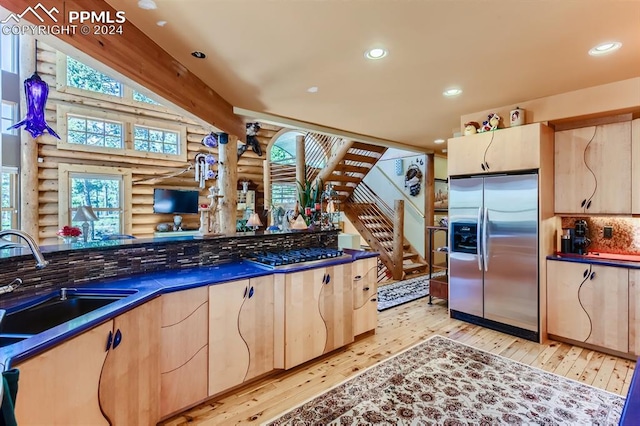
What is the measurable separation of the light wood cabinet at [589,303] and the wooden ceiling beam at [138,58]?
12.8ft

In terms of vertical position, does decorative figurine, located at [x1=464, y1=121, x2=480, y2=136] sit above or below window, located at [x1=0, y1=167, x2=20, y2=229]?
above

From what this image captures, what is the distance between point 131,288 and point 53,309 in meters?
→ 0.37

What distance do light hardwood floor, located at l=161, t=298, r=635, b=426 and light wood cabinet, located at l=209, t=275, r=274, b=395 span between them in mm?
150

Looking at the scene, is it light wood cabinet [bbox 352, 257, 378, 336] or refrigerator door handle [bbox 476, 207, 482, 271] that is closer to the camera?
light wood cabinet [bbox 352, 257, 378, 336]

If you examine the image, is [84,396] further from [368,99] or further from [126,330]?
[368,99]

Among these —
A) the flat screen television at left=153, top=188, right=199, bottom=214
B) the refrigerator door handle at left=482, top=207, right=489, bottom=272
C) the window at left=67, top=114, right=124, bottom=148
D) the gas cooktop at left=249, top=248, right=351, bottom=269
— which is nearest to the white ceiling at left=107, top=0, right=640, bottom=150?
the refrigerator door handle at left=482, top=207, right=489, bottom=272

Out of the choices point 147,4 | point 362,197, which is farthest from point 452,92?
point 362,197

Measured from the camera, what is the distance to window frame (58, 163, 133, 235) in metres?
Answer: 5.54

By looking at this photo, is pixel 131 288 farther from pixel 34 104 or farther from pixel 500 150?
pixel 500 150

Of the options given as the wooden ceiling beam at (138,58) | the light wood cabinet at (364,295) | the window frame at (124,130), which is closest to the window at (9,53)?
A: the window frame at (124,130)

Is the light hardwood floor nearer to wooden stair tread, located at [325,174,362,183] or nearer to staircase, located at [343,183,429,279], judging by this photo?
staircase, located at [343,183,429,279]

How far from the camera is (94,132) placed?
5.93 metres

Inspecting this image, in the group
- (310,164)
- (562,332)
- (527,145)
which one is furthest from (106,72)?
(310,164)

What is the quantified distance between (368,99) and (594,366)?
333 cm
